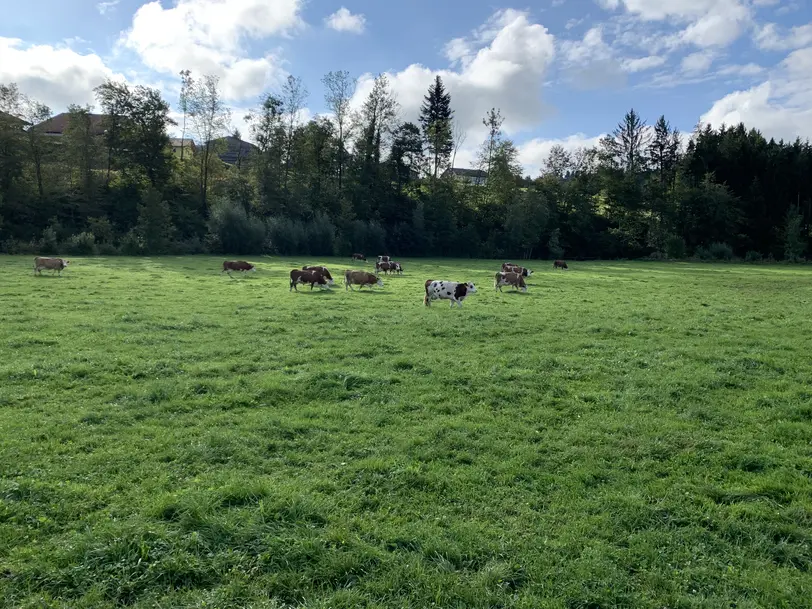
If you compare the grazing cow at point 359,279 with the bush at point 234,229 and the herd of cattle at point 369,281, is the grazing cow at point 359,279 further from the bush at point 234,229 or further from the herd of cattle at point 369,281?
the bush at point 234,229

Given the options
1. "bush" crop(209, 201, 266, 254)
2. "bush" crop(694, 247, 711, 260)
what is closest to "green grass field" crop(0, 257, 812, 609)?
"bush" crop(209, 201, 266, 254)

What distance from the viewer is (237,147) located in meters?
63.4

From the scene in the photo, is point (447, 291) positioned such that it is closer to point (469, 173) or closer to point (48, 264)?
point (48, 264)

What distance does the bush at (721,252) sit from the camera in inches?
2303

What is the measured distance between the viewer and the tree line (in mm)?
48844

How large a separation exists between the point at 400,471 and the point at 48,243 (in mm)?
49010

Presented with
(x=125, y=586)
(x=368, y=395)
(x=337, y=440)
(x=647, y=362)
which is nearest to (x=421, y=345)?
(x=368, y=395)

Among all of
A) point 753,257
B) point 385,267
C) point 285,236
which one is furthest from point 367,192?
point 753,257

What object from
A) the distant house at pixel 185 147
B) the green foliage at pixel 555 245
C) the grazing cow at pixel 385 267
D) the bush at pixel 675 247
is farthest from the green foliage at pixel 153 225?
the bush at pixel 675 247

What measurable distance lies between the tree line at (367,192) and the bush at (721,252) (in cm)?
21

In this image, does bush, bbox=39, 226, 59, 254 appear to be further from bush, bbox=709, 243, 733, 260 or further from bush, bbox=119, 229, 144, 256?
bush, bbox=709, 243, 733, 260

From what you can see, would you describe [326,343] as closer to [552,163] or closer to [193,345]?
[193,345]

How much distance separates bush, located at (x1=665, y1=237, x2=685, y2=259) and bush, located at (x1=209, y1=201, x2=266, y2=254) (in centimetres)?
4724

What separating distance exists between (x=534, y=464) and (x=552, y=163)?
245 ft
